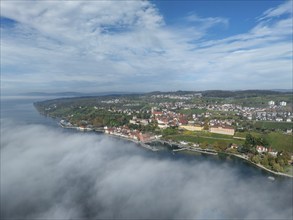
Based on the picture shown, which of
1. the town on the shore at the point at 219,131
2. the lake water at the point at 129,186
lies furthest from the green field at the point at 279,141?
the lake water at the point at 129,186

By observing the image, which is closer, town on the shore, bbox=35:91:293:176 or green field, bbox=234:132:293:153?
town on the shore, bbox=35:91:293:176

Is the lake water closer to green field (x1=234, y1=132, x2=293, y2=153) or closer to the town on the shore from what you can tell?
the town on the shore

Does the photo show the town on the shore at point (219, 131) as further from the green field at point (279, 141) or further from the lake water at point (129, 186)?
the lake water at point (129, 186)

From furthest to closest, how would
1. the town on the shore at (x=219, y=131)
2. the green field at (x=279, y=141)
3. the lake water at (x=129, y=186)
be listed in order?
the green field at (x=279, y=141) < the town on the shore at (x=219, y=131) < the lake water at (x=129, y=186)

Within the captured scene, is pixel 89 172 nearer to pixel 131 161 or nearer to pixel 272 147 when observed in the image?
pixel 131 161

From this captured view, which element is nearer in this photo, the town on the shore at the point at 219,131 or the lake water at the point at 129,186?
the lake water at the point at 129,186

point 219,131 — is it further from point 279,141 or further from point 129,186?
point 129,186

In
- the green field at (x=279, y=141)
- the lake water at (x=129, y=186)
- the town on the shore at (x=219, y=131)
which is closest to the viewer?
the lake water at (x=129, y=186)

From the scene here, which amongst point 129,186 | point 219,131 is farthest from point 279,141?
point 129,186

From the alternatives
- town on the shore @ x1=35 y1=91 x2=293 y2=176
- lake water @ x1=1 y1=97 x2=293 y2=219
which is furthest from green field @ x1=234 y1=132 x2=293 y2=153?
lake water @ x1=1 y1=97 x2=293 y2=219
